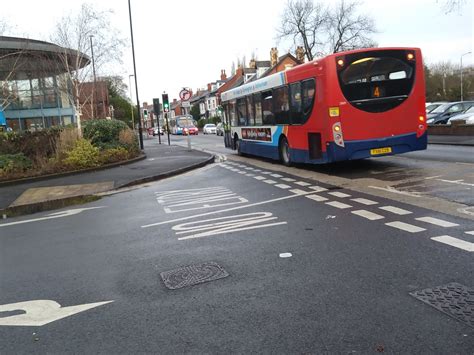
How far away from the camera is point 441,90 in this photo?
63.7 meters

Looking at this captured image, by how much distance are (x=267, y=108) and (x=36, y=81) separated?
97.9 ft

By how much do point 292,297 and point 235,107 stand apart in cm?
1647

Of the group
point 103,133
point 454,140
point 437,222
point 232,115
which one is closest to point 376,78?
point 437,222

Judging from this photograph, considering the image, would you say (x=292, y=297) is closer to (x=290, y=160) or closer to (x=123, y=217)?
(x=123, y=217)

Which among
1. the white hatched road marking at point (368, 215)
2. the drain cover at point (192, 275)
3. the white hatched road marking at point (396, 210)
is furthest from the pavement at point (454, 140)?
the drain cover at point (192, 275)

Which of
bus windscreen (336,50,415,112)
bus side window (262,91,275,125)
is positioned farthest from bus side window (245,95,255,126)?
bus windscreen (336,50,415,112)

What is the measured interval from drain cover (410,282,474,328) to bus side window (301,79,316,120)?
878 centimetres

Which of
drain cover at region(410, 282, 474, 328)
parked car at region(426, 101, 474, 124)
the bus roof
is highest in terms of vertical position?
the bus roof

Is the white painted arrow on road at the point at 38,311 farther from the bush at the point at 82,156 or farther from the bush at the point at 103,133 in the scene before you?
the bush at the point at 103,133

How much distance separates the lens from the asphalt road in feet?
11.4

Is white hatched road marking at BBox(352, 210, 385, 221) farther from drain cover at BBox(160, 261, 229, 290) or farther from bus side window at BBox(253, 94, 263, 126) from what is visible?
bus side window at BBox(253, 94, 263, 126)

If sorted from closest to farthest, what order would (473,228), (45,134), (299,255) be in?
(299,255) → (473,228) → (45,134)

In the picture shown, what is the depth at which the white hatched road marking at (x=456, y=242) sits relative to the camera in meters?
5.22

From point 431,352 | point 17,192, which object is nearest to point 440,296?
point 431,352
